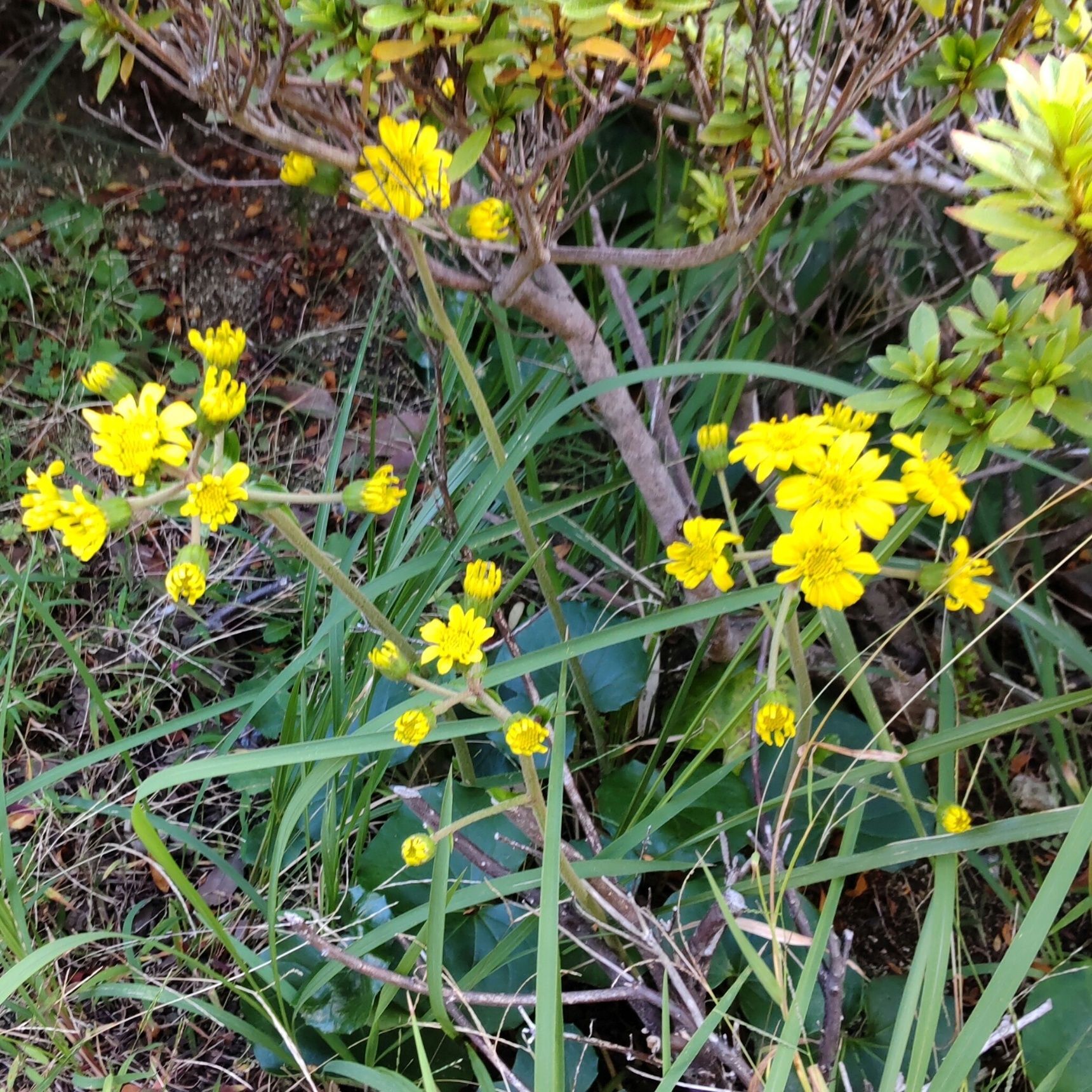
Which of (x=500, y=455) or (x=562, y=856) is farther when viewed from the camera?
(x=500, y=455)

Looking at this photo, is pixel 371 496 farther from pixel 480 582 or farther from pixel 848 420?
pixel 848 420

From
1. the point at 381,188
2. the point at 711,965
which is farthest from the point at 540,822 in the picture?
the point at 381,188

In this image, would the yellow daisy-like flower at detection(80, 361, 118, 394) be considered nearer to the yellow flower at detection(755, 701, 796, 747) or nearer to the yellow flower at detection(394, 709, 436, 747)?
the yellow flower at detection(394, 709, 436, 747)

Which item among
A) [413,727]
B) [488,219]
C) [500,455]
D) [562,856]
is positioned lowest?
[562,856]

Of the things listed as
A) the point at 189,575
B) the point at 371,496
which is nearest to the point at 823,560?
the point at 371,496

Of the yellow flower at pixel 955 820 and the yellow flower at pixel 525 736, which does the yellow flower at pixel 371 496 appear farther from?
the yellow flower at pixel 955 820

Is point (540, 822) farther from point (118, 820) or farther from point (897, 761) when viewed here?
point (118, 820)

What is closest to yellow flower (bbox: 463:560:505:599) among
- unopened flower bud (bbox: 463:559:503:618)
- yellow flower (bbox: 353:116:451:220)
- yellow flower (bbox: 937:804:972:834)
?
unopened flower bud (bbox: 463:559:503:618)
